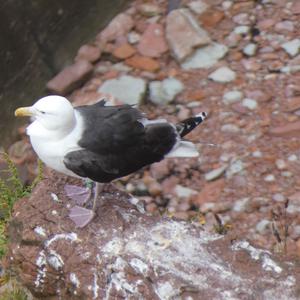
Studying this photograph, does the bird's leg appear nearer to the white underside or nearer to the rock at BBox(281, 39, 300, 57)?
the white underside

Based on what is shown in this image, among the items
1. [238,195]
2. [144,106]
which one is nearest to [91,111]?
[238,195]

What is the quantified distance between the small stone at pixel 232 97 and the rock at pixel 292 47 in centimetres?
54

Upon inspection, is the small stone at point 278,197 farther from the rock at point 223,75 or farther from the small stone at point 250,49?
the small stone at point 250,49

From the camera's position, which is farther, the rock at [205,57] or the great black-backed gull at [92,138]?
the rock at [205,57]

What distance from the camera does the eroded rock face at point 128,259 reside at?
3146 mm

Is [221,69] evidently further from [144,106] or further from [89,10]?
[89,10]

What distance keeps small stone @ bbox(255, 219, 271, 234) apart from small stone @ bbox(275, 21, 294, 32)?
1801mm

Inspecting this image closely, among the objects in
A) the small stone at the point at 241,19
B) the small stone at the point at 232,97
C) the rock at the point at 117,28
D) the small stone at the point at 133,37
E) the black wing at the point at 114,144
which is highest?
the black wing at the point at 114,144

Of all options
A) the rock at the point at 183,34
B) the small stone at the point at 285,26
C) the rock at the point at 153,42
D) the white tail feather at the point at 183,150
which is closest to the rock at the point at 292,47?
the small stone at the point at 285,26

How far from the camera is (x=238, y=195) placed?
4754 mm

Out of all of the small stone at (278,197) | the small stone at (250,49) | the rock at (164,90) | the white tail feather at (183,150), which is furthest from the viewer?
the small stone at (250,49)

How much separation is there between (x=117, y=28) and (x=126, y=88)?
0.71 meters

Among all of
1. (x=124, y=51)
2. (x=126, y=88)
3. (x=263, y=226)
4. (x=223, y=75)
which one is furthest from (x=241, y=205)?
(x=124, y=51)

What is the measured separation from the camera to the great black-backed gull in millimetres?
3393
